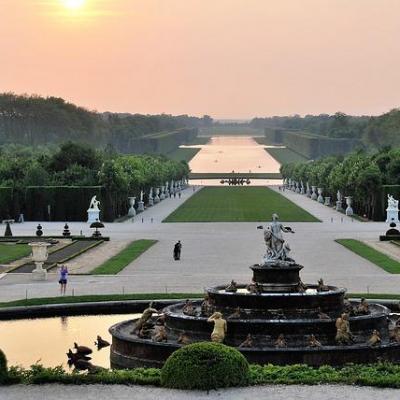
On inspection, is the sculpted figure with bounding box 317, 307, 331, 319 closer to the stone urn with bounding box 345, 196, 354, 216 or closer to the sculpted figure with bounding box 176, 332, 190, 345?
the sculpted figure with bounding box 176, 332, 190, 345

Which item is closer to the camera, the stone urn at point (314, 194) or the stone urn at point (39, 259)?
the stone urn at point (39, 259)

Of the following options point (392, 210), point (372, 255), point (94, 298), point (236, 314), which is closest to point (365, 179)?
point (392, 210)

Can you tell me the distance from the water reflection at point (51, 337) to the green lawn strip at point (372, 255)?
15.7 meters

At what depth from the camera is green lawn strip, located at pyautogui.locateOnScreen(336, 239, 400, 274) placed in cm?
4575

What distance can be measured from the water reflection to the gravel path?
4042mm

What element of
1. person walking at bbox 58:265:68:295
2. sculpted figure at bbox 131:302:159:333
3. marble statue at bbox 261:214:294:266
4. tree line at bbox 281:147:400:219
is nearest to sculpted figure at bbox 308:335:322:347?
marble statue at bbox 261:214:294:266

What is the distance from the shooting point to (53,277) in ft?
140

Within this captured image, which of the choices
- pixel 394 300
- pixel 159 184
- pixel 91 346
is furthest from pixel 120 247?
pixel 159 184

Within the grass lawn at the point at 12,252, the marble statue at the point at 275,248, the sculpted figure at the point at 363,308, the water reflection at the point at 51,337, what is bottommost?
the grass lawn at the point at 12,252

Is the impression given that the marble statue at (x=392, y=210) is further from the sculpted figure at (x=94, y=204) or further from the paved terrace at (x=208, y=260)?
the sculpted figure at (x=94, y=204)

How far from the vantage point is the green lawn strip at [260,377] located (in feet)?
67.7

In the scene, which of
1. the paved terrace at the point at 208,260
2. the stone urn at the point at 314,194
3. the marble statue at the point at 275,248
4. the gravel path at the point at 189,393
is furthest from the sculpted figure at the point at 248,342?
the stone urn at the point at 314,194

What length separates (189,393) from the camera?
65.5 feet

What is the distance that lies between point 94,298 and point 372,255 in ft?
64.3
